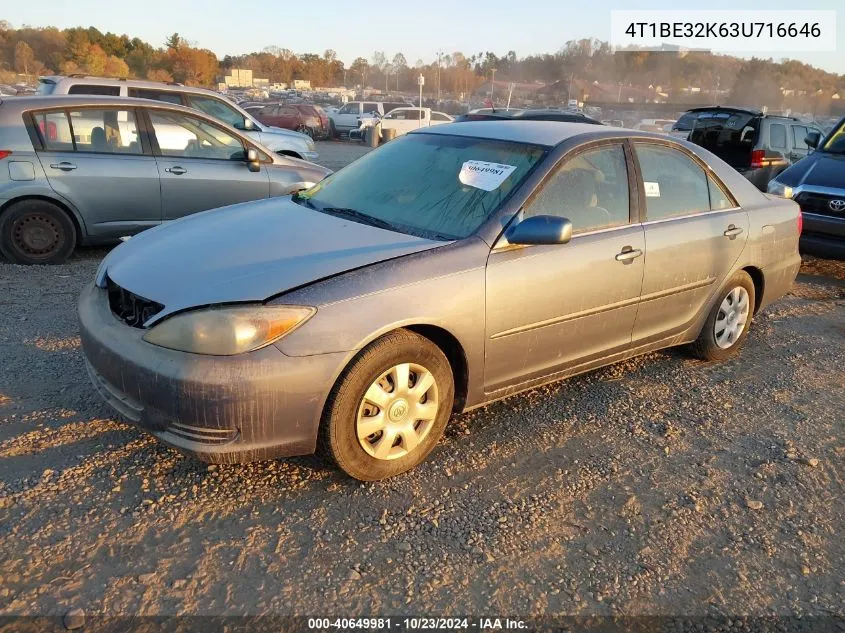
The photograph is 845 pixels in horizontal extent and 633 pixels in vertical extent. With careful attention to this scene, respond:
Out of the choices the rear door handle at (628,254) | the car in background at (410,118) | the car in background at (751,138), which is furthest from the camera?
the car in background at (410,118)

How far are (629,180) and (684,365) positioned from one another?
1488 millimetres

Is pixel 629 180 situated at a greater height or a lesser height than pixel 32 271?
greater

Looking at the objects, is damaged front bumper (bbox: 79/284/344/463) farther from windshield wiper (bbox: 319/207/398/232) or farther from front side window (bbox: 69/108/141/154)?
front side window (bbox: 69/108/141/154)

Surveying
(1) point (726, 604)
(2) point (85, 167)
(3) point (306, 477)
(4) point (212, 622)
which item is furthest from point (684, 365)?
(2) point (85, 167)

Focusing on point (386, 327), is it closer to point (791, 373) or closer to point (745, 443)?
point (745, 443)

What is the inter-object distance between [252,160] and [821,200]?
19.8 ft

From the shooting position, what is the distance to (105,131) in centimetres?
648

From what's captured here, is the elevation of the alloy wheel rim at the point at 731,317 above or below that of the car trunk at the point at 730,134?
below

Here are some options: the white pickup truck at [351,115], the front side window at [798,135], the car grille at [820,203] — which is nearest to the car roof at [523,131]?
the car grille at [820,203]

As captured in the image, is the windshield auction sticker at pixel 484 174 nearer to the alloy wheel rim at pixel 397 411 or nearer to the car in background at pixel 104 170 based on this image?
the alloy wheel rim at pixel 397 411

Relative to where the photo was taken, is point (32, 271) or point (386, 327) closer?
point (386, 327)

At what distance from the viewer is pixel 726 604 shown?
243cm

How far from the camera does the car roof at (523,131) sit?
3.76 metres

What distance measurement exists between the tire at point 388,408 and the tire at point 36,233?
4656mm
